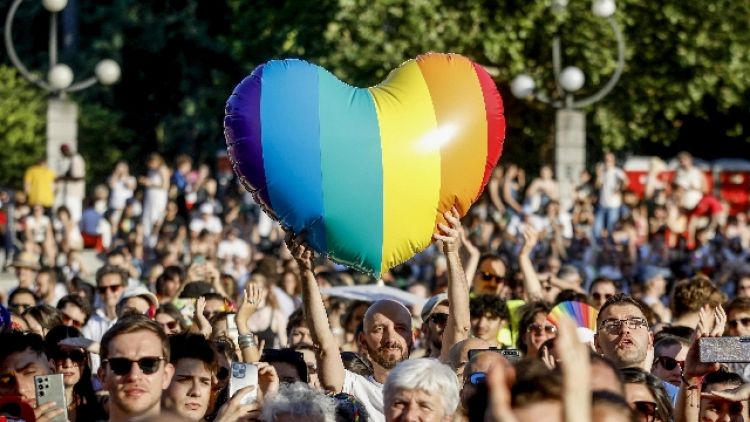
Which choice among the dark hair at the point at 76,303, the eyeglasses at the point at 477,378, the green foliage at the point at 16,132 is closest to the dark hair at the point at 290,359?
the eyeglasses at the point at 477,378

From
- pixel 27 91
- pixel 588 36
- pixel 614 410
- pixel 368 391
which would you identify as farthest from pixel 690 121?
pixel 614 410

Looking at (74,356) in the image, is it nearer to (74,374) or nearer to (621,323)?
(74,374)

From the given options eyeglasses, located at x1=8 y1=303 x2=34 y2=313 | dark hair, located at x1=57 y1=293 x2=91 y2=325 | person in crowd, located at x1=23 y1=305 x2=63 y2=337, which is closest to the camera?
person in crowd, located at x1=23 y1=305 x2=63 y2=337

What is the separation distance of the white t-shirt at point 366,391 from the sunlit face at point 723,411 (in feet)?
4.69

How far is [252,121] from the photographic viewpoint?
8.71 metres

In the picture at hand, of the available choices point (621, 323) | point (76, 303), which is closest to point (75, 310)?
point (76, 303)

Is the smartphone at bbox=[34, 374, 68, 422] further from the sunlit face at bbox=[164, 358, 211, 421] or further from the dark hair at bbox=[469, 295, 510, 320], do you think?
the dark hair at bbox=[469, 295, 510, 320]

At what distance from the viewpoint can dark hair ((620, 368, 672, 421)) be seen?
7.05m

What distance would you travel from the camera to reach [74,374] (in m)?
9.63

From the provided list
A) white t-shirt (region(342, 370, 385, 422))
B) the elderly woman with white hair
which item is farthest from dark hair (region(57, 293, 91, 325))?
the elderly woman with white hair

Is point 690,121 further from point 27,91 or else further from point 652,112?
point 27,91

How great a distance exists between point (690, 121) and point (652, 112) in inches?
202

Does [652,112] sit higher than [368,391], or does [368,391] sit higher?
[652,112]

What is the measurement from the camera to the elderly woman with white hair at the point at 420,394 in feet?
22.5
